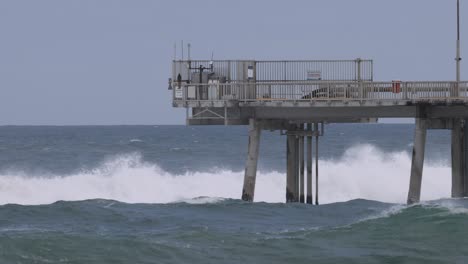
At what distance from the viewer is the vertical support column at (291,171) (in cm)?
4919

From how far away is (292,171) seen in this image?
49250 millimetres

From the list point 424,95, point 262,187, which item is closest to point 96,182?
point 262,187

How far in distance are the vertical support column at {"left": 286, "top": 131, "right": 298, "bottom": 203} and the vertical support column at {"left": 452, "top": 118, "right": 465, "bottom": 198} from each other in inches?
255

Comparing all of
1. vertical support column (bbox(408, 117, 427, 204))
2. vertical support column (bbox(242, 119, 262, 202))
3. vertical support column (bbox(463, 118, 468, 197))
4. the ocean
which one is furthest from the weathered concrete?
vertical support column (bbox(463, 118, 468, 197))

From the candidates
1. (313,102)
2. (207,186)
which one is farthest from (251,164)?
(207,186)

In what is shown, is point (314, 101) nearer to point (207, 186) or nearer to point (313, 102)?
point (313, 102)

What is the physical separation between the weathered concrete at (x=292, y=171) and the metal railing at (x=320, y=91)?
440 cm

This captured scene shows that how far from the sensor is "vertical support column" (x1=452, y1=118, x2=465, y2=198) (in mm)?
46750

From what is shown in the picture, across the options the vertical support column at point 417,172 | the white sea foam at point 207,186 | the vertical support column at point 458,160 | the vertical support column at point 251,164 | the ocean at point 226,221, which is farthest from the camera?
the white sea foam at point 207,186

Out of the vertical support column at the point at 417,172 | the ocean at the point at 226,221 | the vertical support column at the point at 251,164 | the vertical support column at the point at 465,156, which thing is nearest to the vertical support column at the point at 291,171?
the ocean at the point at 226,221

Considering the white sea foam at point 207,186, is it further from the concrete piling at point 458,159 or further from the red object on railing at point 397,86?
the red object on railing at point 397,86

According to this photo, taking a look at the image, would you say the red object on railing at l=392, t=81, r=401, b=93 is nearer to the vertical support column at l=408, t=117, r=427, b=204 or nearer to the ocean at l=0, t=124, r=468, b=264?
the vertical support column at l=408, t=117, r=427, b=204

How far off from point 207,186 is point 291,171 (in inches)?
652

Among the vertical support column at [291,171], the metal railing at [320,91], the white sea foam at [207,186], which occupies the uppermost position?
the metal railing at [320,91]
